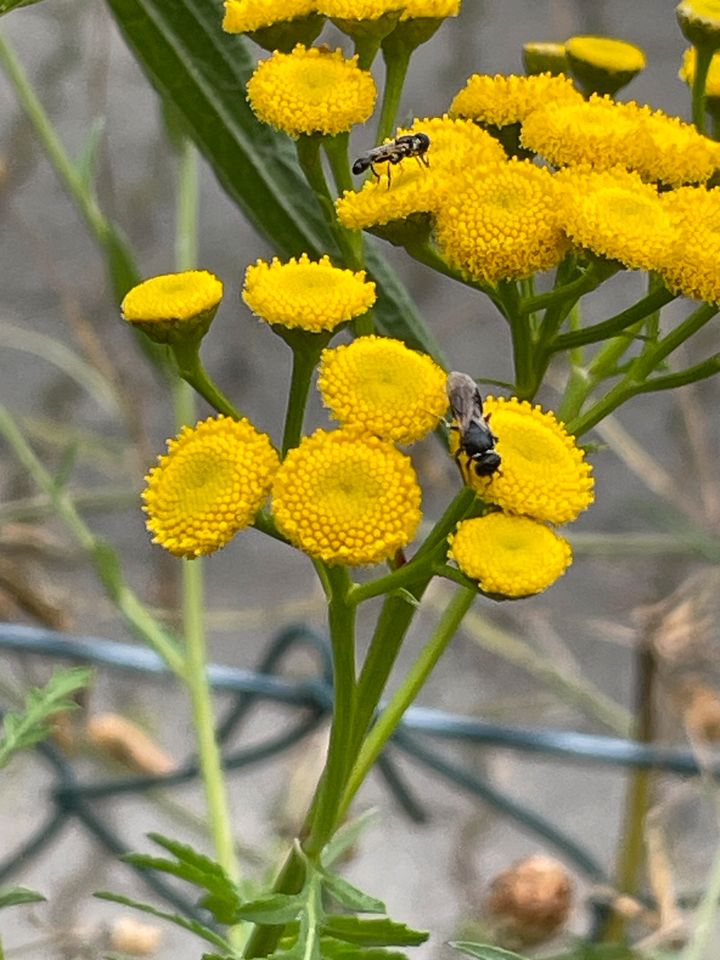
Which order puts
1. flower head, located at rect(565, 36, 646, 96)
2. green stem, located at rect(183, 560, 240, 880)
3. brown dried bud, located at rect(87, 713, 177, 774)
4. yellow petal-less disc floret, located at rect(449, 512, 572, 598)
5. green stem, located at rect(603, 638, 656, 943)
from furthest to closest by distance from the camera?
brown dried bud, located at rect(87, 713, 177, 774)
green stem, located at rect(603, 638, 656, 943)
green stem, located at rect(183, 560, 240, 880)
flower head, located at rect(565, 36, 646, 96)
yellow petal-less disc floret, located at rect(449, 512, 572, 598)

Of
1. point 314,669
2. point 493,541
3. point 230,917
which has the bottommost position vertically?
point 314,669

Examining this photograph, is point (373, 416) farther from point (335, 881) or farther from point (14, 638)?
point (14, 638)

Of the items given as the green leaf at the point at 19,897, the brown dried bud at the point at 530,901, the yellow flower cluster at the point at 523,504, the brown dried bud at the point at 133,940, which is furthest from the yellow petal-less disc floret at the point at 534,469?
the brown dried bud at the point at 133,940

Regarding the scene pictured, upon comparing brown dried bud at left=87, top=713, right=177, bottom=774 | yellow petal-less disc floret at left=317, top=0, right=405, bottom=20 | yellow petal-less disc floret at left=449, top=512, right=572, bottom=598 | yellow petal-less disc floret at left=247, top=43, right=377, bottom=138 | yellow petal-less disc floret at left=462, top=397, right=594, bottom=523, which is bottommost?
brown dried bud at left=87, top=713, right=177, bottom=774

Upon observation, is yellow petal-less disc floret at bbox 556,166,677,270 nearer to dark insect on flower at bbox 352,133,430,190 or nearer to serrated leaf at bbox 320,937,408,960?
dark insect on flower at bbox 352,133,430,190

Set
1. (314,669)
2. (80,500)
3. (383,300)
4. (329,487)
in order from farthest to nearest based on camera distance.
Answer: (314,669), (80,500), (383,300), (329,487)

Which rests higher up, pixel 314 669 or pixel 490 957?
pixel 490 957

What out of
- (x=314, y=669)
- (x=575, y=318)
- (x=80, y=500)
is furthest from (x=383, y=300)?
(x=314, y=669)

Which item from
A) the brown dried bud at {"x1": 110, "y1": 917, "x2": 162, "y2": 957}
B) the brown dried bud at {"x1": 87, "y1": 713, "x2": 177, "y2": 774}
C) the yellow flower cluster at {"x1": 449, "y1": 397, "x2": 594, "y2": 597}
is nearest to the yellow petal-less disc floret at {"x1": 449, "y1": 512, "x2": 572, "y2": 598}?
the yellow flower cluster at {"x1": 449, "y1": 397, "x2": 594, "y2": 597}
